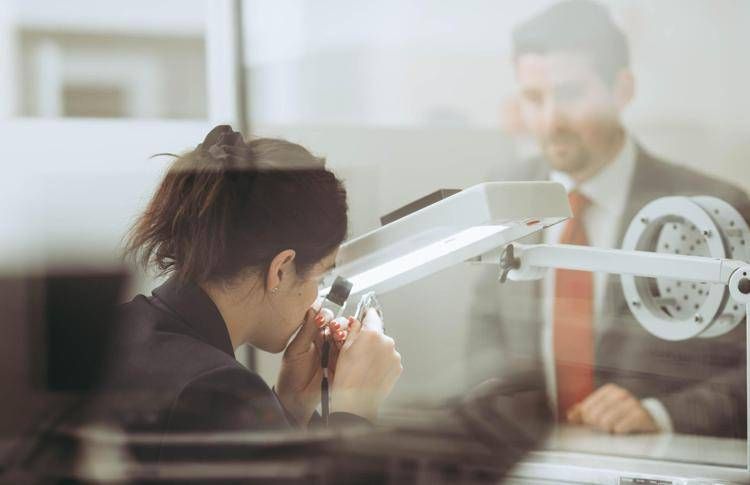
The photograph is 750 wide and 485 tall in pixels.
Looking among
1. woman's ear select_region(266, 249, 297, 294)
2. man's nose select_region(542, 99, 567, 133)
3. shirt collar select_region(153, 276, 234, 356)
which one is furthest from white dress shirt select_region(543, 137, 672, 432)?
shirt collar select_region(153, 276, 234, 356)

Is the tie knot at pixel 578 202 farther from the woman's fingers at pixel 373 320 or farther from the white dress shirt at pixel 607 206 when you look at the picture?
the woman's fingers at pixel 373 320

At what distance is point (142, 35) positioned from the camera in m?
1.50

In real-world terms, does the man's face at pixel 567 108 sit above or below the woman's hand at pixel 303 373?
above

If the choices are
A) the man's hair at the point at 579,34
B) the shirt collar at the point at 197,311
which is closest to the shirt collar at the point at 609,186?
the man's hair at the point at 579,34

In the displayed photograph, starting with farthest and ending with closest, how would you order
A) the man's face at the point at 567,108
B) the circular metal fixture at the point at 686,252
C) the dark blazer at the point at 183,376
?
the man's face at the point at 567,108, the circular metal fixture at the point at 686,252, the dark blazer at the point at 183,376

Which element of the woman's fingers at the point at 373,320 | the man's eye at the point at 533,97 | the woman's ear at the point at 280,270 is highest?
the man's eye at the point at 533,97

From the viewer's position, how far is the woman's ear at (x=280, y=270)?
135 cm

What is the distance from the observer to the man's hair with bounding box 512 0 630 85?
2172mm

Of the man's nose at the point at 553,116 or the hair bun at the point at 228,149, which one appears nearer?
the hair bun at the point at 228,149

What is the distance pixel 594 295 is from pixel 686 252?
414mm

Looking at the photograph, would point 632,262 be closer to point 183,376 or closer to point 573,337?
point 183,376

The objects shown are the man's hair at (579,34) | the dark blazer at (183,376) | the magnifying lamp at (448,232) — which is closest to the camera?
the magnifying lamp at (448,232)

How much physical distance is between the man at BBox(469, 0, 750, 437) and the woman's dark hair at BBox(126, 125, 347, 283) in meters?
0.78

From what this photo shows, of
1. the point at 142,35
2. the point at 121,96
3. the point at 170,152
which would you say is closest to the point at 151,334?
the point at 170,152
